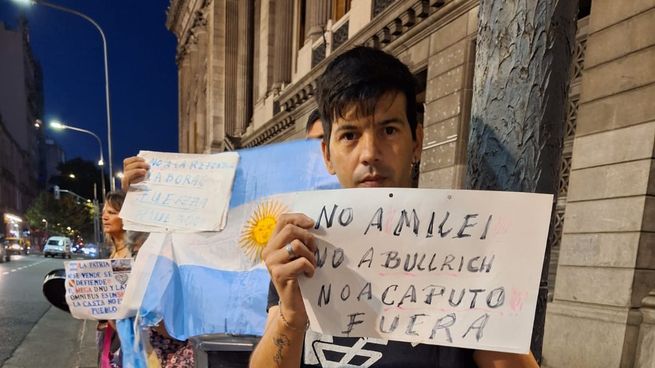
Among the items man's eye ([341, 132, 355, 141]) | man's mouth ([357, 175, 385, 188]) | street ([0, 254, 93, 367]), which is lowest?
street ([0, 254, 93, 367])

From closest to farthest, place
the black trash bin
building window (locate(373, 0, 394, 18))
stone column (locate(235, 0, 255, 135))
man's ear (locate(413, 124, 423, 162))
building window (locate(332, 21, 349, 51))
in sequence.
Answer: man's ear (locate(413, 124, 423, 162)) → the black trash bin → building window (locate(373, 0, 394, 18)) → building window (locate(332, 21, 349, 51)) → stone column (locate(235, 0, 255, 135))

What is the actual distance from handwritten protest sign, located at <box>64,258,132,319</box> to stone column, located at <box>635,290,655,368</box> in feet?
14.7

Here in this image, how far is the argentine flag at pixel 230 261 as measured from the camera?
221 centimetres

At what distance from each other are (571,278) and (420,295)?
15.4ft

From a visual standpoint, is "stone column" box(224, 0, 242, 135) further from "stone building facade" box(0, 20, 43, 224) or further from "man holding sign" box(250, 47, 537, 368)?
"stone building facade" box(0, 20, 43, 224)

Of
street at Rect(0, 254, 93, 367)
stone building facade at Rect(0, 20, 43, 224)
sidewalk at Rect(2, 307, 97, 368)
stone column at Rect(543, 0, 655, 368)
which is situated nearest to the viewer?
stone column at Rect(543, 0, 655, 368)

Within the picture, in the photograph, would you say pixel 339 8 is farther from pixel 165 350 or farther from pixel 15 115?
pixel 15 115

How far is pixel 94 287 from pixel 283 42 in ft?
48.4

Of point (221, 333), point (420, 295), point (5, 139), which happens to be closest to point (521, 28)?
point (420, 295)

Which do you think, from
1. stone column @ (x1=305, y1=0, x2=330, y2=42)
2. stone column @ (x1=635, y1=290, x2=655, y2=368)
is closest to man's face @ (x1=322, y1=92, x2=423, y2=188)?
stone column @ (x1=635, y1=290, x2=655, y2=368)

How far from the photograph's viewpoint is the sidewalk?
19.8 feet

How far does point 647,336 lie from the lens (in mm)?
4105

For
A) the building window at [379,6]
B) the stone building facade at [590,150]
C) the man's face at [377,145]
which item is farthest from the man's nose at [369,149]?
the building window at [379,6]

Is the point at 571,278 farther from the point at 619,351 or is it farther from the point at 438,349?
the point at 438,349
